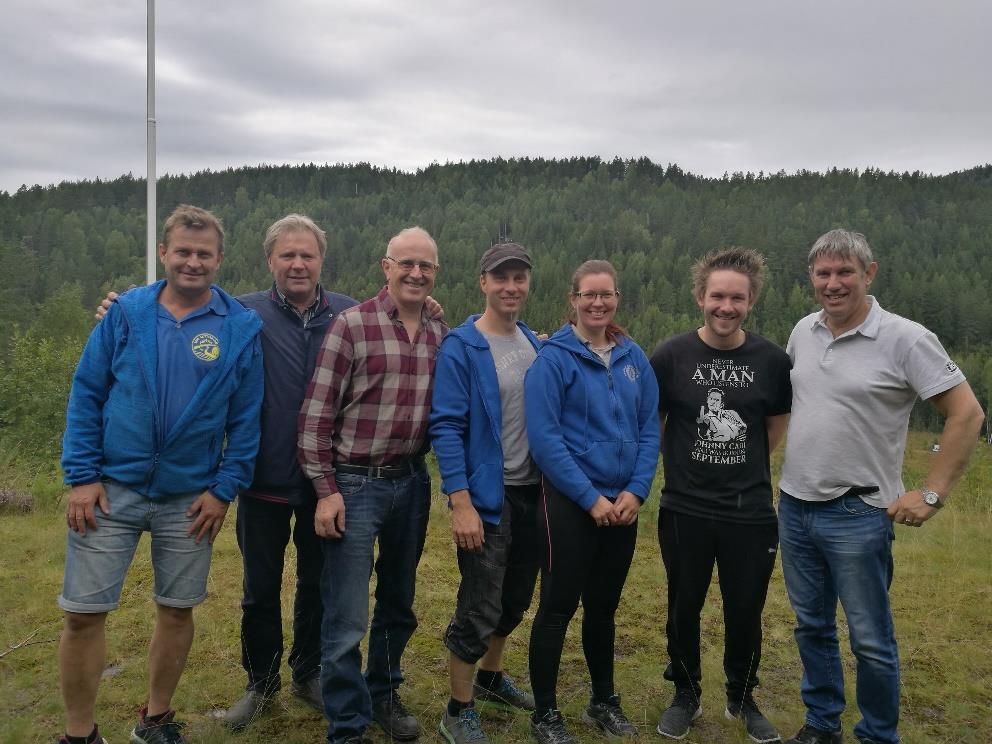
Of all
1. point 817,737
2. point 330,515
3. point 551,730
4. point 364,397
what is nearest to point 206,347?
point 364,397

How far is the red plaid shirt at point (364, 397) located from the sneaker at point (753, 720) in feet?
6.24

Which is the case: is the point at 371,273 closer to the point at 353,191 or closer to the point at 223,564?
the point at 353,191

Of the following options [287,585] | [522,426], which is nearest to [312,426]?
[522,426]

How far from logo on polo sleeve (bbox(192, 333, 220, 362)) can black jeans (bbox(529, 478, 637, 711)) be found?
1380 mm

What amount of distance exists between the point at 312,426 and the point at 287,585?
2600 millimetres

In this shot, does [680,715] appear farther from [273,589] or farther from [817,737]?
[273,589]

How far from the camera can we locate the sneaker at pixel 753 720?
119 inches

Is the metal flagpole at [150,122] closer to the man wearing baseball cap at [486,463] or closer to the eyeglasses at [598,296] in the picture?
the man wearing baseball cap at [486,463]

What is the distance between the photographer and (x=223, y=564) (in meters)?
5.31

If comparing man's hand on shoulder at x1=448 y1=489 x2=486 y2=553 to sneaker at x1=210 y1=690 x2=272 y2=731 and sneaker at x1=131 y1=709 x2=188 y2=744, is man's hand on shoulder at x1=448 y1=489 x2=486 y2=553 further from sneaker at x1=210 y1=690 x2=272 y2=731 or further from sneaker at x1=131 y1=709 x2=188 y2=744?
sneaker at x1=131 y1=709 x2=188 y2=744

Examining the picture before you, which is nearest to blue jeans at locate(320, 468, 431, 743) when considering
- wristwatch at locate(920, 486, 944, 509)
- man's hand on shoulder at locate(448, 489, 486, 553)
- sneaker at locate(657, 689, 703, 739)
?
man's hand on shoulder at locate(448, 489, 486, 553)

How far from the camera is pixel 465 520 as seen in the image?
2.75 m

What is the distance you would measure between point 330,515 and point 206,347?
0.80 meters

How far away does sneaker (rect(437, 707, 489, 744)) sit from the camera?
2.89m
